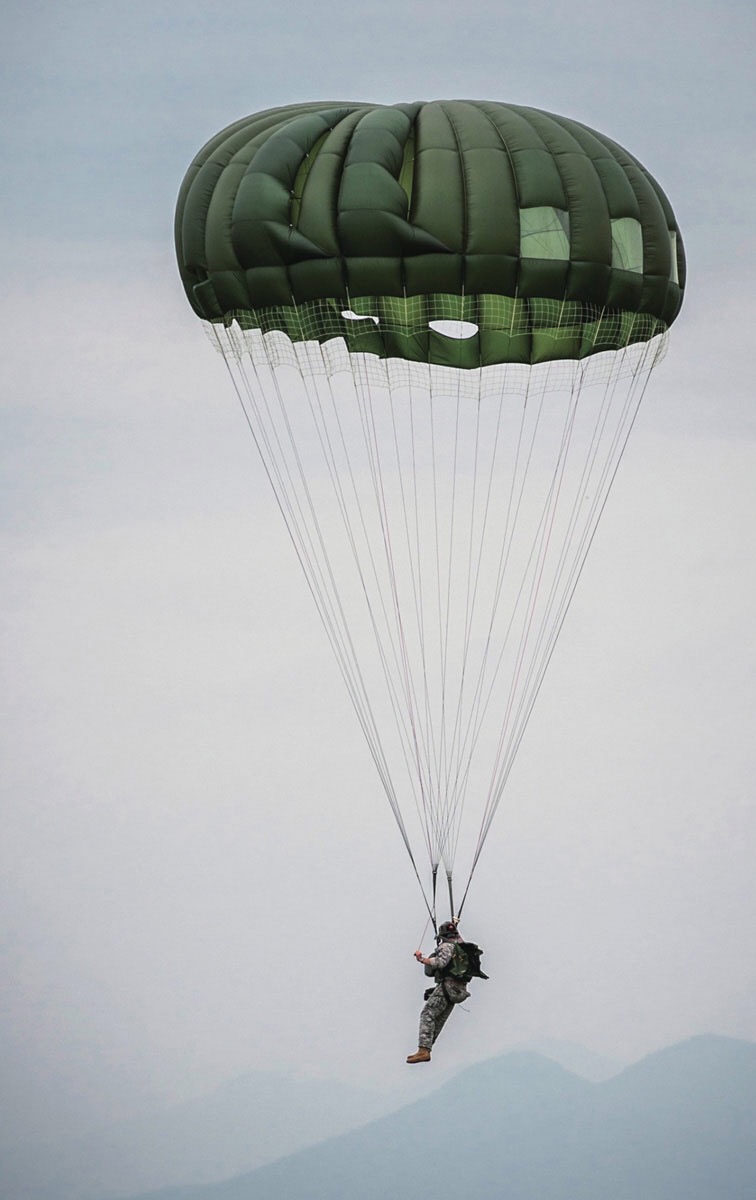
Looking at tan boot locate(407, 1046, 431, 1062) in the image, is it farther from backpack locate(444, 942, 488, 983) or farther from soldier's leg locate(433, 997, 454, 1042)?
backpack locate(444, 942, 488, 983)

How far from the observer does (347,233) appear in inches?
393

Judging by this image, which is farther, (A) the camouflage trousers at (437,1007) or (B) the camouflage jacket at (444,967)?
(A) the camouflage trousers at (437,1007)

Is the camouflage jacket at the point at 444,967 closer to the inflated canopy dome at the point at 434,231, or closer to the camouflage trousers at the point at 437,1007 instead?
the camouflage trousers at the point at 437,1007

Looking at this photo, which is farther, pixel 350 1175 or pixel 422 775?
pixel 350 1175

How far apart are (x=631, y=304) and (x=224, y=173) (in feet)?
9.99

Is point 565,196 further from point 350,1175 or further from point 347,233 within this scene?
point 350,1175

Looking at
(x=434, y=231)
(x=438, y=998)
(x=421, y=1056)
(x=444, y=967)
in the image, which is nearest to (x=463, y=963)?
(x=444, y=967)

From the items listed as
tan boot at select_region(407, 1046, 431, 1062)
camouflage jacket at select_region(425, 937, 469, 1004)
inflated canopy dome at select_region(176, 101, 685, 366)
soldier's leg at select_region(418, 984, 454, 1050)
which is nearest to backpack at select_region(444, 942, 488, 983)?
camouflage jacket at select_region(425, 937, 469, 1004)

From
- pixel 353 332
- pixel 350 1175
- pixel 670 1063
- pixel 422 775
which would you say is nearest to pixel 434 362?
pixel 353 332

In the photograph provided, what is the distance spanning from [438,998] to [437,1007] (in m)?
0.07

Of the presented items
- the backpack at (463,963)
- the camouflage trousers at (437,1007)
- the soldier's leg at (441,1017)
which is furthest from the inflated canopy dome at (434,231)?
the soldier's leg at (441,1017)

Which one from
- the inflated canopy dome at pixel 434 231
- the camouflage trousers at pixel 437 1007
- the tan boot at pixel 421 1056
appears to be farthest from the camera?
the camouflage trousers at pixel 437 1007

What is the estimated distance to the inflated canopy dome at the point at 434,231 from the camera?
32.7 ft

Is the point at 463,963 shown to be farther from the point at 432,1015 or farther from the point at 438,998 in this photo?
the point at 432,1015
